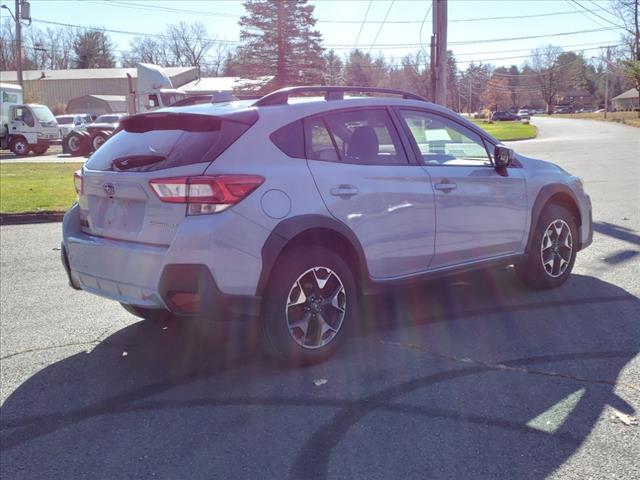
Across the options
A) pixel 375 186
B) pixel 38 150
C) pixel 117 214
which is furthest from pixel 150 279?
pixel 38 150

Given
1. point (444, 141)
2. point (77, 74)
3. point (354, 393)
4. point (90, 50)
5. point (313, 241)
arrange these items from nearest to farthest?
point (354, 393) → point (313, 241) → point (444, 141) → point (77, 74) → point (90, 50)

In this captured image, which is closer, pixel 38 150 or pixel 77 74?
pixel 38 150

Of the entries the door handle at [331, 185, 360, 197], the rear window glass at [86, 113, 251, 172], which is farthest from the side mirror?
the rear window glass at [86, 113, 251, 172]

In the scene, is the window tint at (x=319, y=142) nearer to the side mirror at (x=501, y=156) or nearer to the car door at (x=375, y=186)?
the car door at (x=375, y=186)

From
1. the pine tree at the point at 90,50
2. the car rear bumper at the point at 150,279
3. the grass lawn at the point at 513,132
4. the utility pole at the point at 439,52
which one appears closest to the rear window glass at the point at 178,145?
the car rear bumper at the point at 150,279

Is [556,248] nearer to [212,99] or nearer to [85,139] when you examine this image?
[212,99]

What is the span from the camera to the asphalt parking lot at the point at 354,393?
124 inches

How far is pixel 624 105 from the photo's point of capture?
127 meters

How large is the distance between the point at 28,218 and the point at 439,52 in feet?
36.9

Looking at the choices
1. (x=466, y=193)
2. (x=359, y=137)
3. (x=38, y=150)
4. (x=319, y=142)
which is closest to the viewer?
(x=319, y=142)

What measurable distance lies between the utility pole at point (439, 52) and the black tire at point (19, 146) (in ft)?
71.9

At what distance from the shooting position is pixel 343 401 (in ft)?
12.5

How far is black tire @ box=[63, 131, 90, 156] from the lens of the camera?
3022cm

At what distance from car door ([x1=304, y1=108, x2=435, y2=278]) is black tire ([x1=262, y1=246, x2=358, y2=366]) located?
11.6 inches
